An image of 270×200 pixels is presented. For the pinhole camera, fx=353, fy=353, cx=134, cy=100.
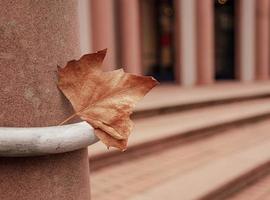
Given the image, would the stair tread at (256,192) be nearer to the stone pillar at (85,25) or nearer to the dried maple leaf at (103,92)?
the dried maple leaf at (103,92)

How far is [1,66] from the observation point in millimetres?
743

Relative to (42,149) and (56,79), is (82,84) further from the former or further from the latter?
(42,149)

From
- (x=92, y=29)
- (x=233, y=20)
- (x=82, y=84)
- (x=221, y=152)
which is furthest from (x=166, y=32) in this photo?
(x=82, y=84)

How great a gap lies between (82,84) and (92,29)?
528 centimetres

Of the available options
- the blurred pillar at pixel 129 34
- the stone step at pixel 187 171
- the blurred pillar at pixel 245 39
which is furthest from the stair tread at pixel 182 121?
the blurred pillar at pixel 245 39

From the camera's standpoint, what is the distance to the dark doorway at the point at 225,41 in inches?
352

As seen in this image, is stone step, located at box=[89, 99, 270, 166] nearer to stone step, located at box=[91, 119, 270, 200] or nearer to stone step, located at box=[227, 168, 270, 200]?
stone step, located at box=[91, 119, 270, 200]

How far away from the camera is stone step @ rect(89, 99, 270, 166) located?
7.82ft

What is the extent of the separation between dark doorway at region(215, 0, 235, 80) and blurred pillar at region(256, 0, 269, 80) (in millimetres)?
686

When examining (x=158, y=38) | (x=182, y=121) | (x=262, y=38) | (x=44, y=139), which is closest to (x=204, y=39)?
(x=262, y=38)

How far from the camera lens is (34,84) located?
2.54 ft

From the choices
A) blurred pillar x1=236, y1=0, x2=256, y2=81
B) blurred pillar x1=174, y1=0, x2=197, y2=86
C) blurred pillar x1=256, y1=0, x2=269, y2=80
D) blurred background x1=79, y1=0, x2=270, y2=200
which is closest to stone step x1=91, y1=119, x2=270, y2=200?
blurred background x1=79, y1=0, x2=270, y2=200

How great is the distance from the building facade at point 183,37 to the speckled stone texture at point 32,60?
16.2ft

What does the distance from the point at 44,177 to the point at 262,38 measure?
27.7 feet
